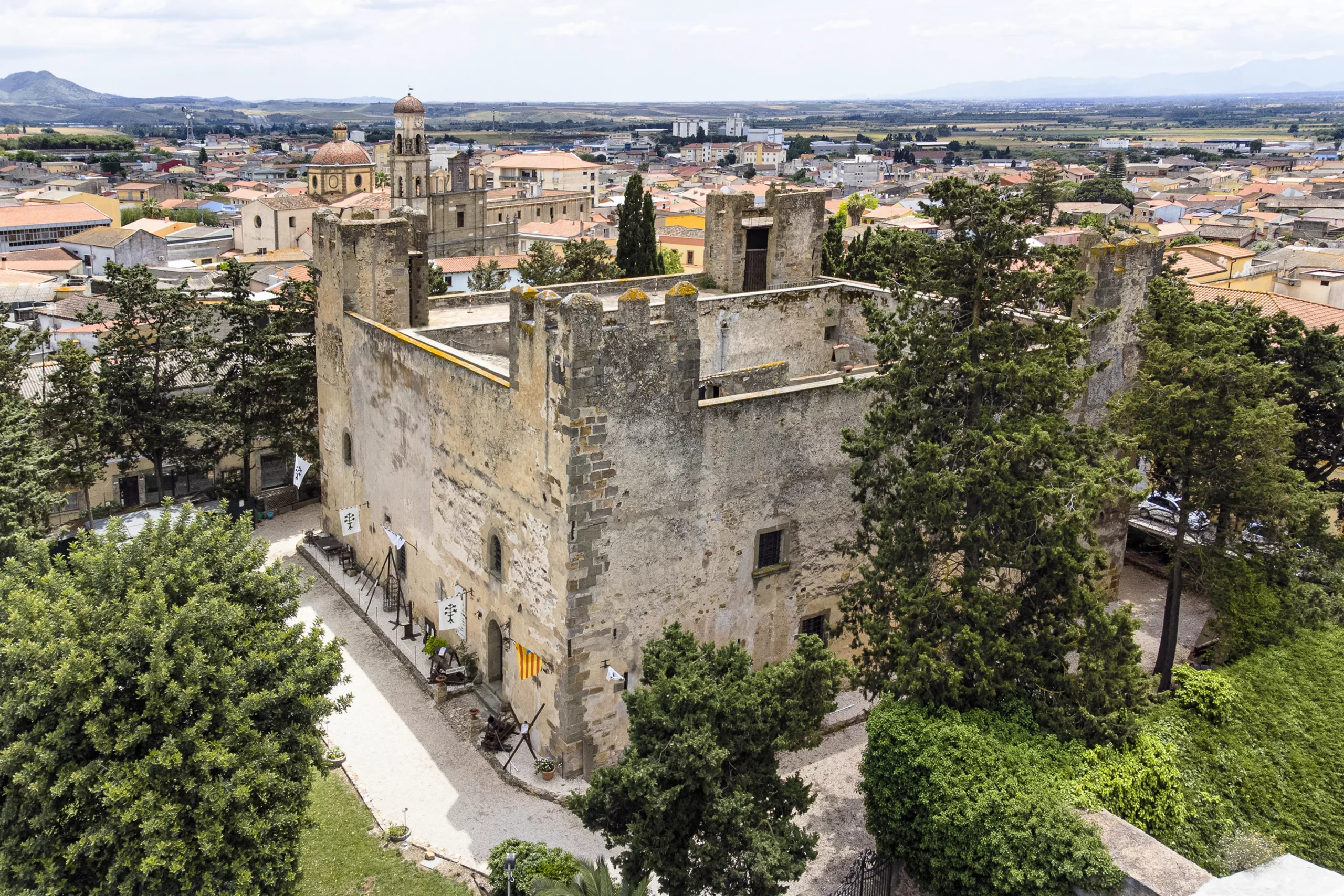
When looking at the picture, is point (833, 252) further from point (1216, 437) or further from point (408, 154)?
point (408, 154)

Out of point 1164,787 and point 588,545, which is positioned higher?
point 588,545

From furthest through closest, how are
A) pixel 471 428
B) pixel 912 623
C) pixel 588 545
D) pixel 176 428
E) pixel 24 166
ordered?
pixel 24 166, pixel 176 428, pixel 471 428, pixel 588 545, pixel 912 623

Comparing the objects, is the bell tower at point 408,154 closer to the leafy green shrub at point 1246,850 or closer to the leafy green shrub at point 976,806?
the leafy green shrub at point 976,806

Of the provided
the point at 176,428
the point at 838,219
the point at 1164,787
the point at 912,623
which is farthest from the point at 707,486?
the point at 838,219

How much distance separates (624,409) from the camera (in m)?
16.2

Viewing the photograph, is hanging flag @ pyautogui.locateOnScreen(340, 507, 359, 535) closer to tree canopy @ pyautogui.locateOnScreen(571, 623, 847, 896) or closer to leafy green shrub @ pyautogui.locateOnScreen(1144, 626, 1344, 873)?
tree canopy @ pyautogui.locateOnScreen(571, 623, 847, 896)

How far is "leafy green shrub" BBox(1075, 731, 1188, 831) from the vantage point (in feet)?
46.6

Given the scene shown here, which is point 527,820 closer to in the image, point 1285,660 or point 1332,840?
point 1332,840

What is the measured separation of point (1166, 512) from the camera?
92.9 feet

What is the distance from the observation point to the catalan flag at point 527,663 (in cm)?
1766

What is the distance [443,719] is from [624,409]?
7344 millimetres

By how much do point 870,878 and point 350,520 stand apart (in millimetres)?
14486

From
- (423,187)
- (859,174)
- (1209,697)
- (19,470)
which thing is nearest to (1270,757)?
(1209,697)

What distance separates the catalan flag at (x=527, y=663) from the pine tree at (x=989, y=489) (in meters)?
5.14
